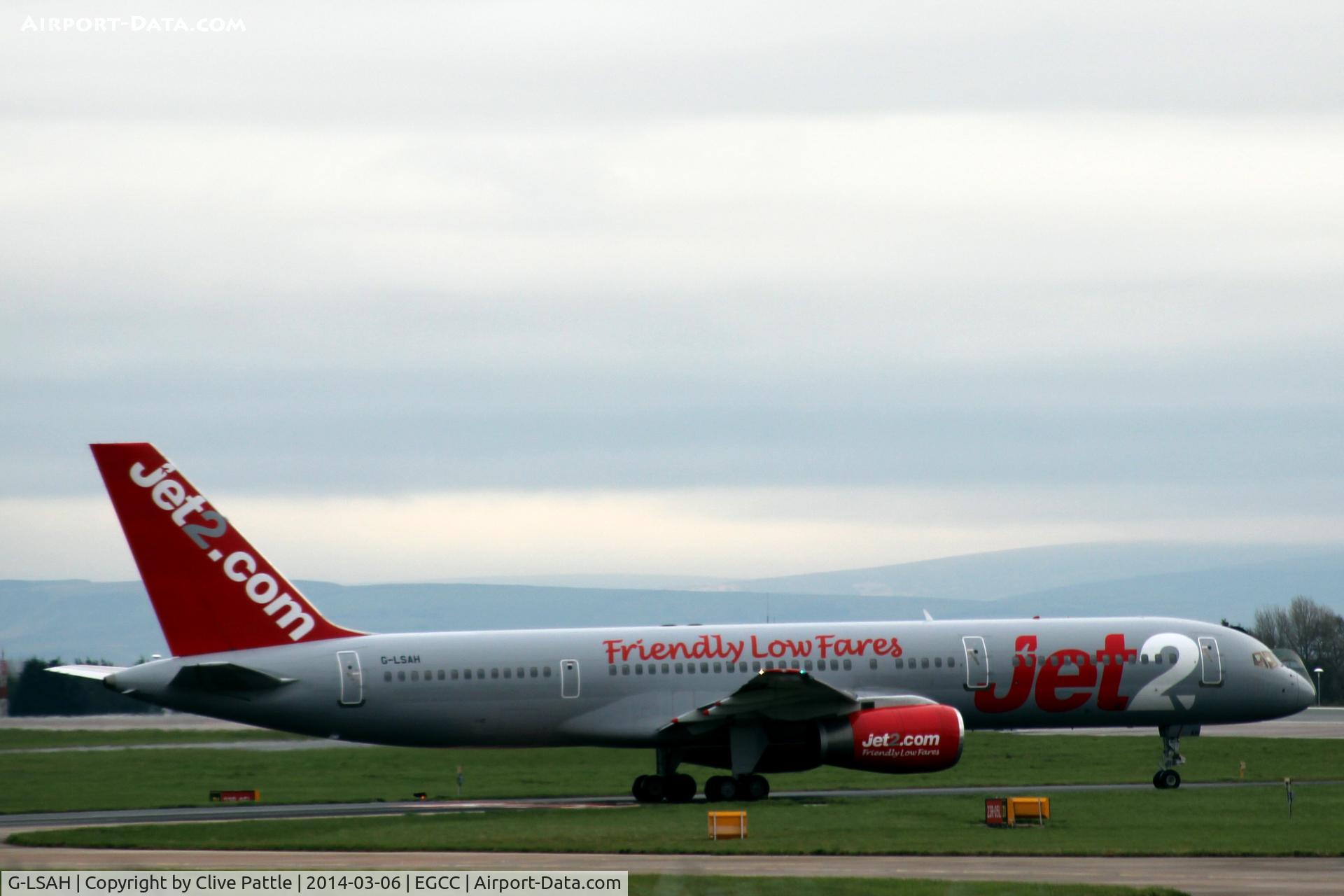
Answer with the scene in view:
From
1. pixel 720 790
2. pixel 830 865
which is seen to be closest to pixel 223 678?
pixel 720 790

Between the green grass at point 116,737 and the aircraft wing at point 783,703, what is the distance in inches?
913

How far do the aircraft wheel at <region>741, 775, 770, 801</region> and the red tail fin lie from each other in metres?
11.8

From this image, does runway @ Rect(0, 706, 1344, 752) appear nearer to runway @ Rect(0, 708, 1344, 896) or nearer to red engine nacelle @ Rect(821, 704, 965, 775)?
red engine nacelle @ Rect(821, 704, 965, 775)

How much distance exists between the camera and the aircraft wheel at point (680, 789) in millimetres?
43031

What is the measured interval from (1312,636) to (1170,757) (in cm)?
8764

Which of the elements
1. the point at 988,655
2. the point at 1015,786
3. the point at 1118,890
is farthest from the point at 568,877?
the point at 1015,786

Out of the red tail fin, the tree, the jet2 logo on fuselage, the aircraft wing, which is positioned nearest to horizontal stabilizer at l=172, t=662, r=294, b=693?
the red tail fin

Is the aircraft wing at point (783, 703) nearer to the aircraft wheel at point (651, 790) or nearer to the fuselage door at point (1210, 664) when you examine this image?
the aircraft wheel at point (651, 790)

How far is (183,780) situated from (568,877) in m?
26.5

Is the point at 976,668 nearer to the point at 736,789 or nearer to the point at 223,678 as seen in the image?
the point at 736,789

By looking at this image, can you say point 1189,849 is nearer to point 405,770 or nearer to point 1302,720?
point 405,770

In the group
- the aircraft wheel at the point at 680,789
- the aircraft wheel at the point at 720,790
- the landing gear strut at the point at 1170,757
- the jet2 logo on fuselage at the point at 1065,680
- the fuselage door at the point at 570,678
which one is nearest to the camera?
the aircraft wheel at the point at 720,790

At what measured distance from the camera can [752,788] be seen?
139 ft

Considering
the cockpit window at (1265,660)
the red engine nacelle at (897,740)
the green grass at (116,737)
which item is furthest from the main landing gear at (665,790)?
the green grass at (116,737)
